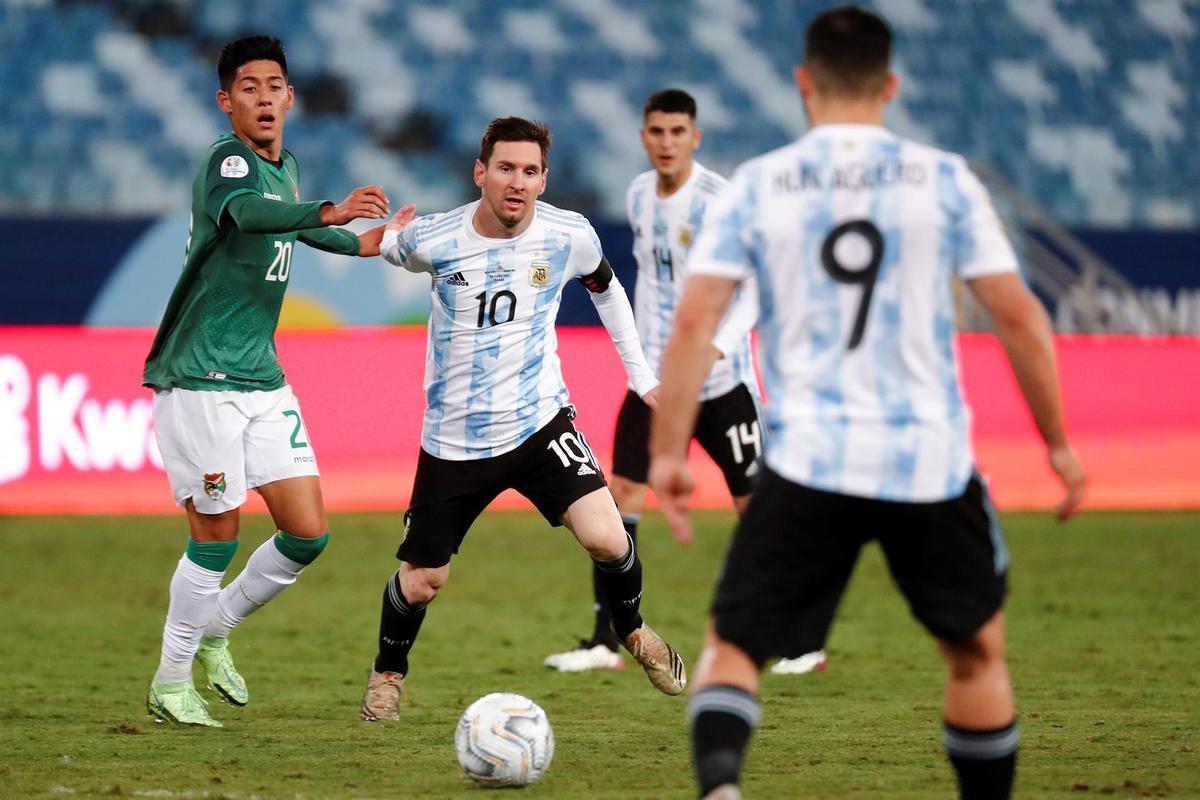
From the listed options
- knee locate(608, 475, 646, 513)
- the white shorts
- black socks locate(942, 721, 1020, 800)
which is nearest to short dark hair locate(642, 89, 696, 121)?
knee locate(608, 475, 646, 513)

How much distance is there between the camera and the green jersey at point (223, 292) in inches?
236

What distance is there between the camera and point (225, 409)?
20.1 ft

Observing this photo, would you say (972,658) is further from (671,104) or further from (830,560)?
(671,104)

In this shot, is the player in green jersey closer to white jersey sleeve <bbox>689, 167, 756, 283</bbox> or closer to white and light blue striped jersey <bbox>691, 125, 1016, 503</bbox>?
white jersey sleeve <bbox>689, 167, 756, 283</bbox>

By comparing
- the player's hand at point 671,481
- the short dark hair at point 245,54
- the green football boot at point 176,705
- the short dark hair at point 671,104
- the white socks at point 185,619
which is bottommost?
the green football boot at point 176,705

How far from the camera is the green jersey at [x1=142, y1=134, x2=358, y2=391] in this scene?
6000 mm

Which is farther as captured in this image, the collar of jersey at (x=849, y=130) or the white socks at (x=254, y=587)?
the white socks at (x=254, y=587)

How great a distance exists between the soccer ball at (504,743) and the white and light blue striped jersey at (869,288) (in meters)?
1.67

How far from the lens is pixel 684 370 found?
3830 mm

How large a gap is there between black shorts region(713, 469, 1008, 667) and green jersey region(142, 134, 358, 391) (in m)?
2.82

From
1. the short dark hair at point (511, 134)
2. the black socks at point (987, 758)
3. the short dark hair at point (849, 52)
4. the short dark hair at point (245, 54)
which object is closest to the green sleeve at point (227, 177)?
the short dark hair at point (245, 54)

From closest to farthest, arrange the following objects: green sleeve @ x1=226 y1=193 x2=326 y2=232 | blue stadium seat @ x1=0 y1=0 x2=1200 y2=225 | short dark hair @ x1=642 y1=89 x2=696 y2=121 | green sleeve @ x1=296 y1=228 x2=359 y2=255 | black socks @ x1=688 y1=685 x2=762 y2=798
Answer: black socks @ x1=688 y1=685 x2=762 y2=798 → green sleeve @ x1=226 y1=193 x2=326 y2=232 → green sleeve @ x1=296 y1=228 x2=359 y2=255 → short dark hair @ x1=642 y1=89 x2=696 y2=121 → blue stadium seat @ x1=0 y1=0 x2=1200 y2=225

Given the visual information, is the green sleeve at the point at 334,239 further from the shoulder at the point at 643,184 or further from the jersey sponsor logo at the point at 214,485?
the shoulder at the point at 643,184

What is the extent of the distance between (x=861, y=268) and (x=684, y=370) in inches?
18.2
